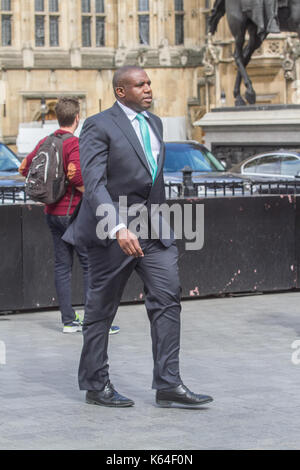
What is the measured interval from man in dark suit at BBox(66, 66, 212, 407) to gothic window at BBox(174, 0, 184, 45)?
4174cm

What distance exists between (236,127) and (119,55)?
23.6 metres

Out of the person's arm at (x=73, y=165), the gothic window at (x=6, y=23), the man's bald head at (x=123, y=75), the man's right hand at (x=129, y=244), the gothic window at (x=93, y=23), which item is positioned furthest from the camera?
the gothic window at (x=93, y=23)

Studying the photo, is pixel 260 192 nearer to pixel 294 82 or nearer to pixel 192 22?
pixel 294 82

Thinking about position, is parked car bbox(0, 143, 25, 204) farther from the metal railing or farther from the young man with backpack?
the young man with backpack

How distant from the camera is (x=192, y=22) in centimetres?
4853

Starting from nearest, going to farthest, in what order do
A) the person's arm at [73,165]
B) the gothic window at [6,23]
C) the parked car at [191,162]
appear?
the person's arm at [73,165] → the parked car at [191,162] → the gothic window at [6,23]

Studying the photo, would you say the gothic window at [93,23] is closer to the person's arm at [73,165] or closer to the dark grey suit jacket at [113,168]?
the person's arm at [73,165]

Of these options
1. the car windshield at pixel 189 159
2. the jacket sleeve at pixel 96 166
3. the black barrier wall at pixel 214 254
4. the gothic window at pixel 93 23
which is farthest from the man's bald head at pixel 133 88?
the gothic window at pixel 93 23

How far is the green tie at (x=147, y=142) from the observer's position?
741cm

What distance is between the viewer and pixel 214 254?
494 inches

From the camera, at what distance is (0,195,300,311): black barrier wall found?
11.5 m

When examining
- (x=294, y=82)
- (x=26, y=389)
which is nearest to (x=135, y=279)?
(x=26, y=389)

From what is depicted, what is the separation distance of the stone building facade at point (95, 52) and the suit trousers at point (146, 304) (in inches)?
1507
